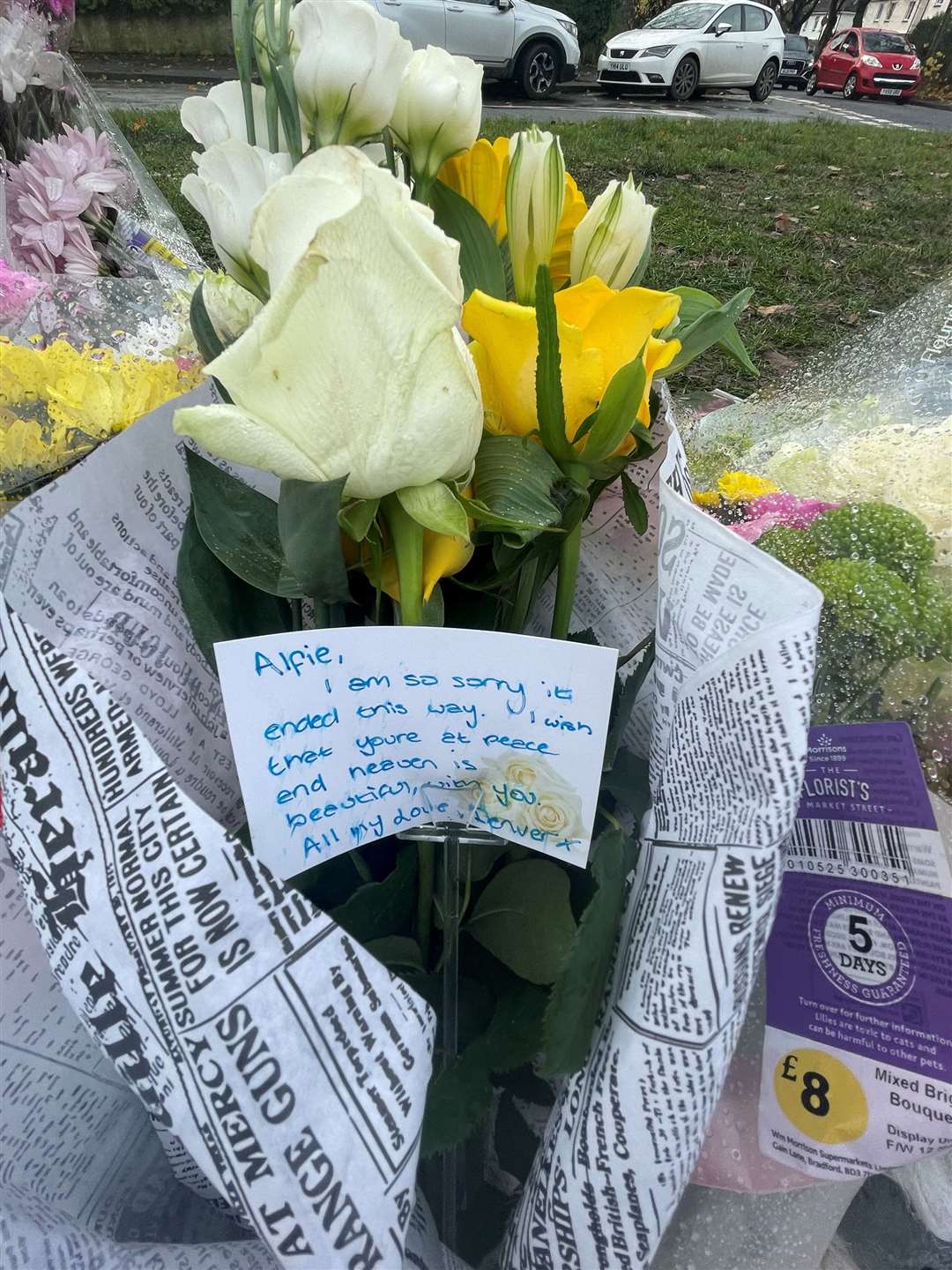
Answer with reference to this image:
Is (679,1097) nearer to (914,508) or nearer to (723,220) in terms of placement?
(914,508)

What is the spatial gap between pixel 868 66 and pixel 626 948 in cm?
1340

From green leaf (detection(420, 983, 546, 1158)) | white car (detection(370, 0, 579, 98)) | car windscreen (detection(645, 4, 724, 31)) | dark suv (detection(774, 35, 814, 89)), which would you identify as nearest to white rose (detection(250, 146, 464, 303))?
green leaf (detection(420, 983, 546, 1158))

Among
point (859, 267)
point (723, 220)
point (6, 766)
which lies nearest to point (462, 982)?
point (6, 766)

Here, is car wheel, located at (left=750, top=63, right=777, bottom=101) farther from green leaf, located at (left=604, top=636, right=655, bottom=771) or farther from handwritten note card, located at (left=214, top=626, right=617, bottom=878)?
handwritten note card, located at (left=214, top=626, right=617, bottom=878)

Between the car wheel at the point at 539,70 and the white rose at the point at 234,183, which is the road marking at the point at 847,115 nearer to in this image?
the car wheel at the point at 539,70

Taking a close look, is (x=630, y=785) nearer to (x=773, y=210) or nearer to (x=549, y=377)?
(x=549, y=377)

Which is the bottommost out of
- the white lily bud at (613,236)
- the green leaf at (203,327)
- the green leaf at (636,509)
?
the green leaf at (636,509)

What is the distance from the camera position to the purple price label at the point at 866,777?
15.2 inches

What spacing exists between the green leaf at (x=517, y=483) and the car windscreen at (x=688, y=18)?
9697 millimetres

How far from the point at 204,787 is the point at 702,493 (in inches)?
13.6

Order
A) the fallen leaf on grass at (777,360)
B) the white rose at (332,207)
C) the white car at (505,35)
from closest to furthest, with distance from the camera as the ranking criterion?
the white rose at (332,207), the fallen leaf on grass at (777,360), the white car at (505,35)

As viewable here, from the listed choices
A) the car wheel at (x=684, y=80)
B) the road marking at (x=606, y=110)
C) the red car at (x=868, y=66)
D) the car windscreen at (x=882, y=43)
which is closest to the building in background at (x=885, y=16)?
the car windscreen at (x=882, y=43)

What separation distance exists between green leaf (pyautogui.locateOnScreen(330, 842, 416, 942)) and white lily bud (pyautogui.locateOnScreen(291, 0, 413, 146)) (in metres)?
0.32

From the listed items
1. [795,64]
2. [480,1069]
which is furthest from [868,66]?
[480,1069]
